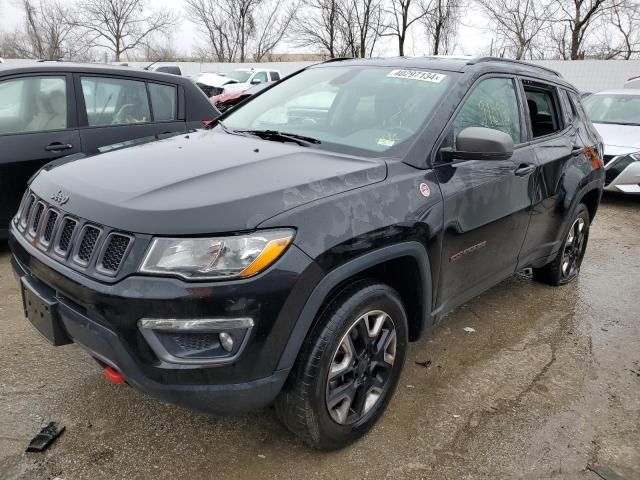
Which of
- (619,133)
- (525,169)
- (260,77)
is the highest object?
(260,77)

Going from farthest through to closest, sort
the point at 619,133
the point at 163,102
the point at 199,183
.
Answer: the point at 619,133 → the point at 163,102 → the point at 199,183

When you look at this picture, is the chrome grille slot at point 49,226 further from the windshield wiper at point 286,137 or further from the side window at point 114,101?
the side window at point 114,101

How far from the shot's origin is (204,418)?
266 centimetres

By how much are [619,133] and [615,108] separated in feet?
3.94

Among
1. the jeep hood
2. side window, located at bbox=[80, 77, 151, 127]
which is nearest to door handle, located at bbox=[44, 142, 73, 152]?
side window, located at bbox=[80, 77, 151, 127]

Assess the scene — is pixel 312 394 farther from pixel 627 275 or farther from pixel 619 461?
pixel 627 275

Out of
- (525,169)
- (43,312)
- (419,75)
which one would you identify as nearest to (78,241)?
(43,312)

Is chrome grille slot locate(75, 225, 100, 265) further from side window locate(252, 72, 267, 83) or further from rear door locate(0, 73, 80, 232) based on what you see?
side window locate(252, 72, 267, 83)

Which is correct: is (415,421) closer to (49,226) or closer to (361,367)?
(361,367)

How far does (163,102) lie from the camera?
531 cm

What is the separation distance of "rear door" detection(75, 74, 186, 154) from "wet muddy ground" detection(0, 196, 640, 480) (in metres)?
1.75

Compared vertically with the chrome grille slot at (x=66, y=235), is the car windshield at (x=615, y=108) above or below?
above

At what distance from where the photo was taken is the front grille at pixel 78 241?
196 cm

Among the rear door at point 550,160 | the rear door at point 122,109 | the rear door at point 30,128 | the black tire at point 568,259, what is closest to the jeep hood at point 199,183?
the rear door at point 550,160
